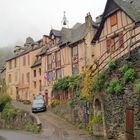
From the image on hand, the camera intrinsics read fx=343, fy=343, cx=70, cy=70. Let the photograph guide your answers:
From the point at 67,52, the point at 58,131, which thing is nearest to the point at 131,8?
the point at 58,131

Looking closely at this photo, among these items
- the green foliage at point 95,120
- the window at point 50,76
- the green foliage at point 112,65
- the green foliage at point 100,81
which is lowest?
the green foliage at point 95,120

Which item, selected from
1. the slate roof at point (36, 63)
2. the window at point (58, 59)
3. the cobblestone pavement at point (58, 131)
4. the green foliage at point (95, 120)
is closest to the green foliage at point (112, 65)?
the green foliage at point (95, 120)

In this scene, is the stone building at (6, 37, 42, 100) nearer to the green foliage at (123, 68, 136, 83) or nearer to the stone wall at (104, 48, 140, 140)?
the stone wall at (104, 48, 140, 140)

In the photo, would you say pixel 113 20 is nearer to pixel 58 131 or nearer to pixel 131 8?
pixel 131 8

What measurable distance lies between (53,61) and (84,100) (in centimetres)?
2164

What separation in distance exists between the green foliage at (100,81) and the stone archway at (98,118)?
25.6 inches

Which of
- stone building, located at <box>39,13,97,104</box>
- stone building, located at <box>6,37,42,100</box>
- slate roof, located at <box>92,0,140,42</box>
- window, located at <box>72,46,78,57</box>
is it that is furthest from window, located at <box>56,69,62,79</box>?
slate roof, located at <box>92,0,140,42</box>

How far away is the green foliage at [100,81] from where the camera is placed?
869 inches

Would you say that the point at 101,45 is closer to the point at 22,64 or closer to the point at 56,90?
the point at 56,90

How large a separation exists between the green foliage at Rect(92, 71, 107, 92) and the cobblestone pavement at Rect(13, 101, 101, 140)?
3.22 metres

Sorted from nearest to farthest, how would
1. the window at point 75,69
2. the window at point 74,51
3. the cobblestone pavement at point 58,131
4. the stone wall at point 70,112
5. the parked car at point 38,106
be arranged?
the cobblestone pavement at point 58,131, the stone wall at point 70,112, the parked car at point 38,106, the window at point 75,69, the window at point 74,51

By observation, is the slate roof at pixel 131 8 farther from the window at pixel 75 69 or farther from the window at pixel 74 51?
the window at pixel 75 69

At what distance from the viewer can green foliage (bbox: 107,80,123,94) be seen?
19469 mm

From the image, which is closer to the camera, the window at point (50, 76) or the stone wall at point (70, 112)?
the stone wall at point (70, 112)
